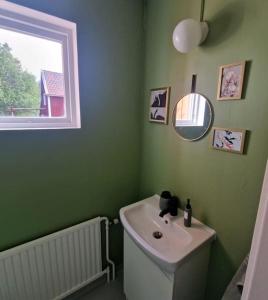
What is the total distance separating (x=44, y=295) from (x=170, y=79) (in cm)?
180

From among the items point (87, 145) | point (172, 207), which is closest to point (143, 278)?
point (172, 207)

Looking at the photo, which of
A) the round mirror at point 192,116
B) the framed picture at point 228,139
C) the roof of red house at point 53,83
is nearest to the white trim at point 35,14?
the roof of red house at point 53,83

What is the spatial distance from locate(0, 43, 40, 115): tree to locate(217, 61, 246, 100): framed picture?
3.80 feet

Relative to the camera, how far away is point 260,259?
354mm

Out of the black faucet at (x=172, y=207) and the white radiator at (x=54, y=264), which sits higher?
the black faucet at (x=172, y=207)

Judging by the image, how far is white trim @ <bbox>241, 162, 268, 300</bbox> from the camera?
0.34 meters

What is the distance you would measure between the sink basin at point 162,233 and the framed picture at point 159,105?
68 cm

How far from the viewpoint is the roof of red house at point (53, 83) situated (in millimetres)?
1204

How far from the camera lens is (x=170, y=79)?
4.21 feet

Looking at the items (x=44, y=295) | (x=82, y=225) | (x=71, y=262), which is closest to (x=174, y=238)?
(x=82, y=225)

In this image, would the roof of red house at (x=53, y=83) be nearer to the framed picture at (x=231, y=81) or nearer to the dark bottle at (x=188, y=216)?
the framed picture at (x=231, y=81)

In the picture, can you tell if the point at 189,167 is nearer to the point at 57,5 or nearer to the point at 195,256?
the point at 195,256

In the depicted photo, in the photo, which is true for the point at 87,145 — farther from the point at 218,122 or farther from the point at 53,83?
the point at 218,122

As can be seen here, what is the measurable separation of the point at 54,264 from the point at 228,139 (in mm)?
1423
